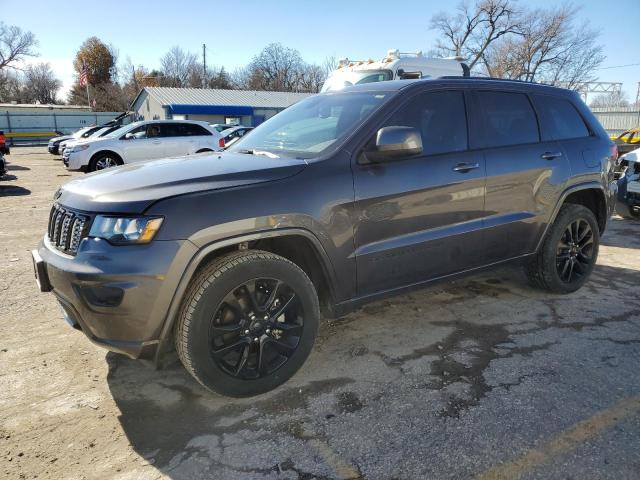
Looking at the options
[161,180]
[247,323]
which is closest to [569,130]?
[247,323]

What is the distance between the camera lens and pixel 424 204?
3232mm

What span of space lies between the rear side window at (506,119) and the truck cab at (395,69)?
466 cm

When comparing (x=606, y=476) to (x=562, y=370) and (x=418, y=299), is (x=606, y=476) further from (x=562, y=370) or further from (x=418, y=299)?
(x=418, y=299)

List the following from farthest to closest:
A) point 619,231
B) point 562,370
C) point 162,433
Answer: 1. point 619,231
2. point 562,370
3. point 162,433

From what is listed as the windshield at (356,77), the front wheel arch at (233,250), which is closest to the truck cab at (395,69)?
the windshield at (356,77)

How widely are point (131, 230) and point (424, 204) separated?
6.09 feet

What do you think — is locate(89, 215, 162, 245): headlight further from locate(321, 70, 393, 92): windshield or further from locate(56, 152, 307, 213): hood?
locate(321, 70, 393, 92): windshield

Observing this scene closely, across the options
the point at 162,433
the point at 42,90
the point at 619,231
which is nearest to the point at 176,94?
the point at 619,231

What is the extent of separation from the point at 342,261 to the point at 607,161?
310 cm

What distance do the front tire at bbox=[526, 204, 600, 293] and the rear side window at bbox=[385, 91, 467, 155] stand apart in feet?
4.44

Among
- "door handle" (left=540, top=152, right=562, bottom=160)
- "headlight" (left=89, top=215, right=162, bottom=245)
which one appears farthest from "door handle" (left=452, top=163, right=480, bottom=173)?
"headlight" (left=89, top=215, right=162, bottom=245)

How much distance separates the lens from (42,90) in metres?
86.1

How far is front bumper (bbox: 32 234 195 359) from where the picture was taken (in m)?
2.33

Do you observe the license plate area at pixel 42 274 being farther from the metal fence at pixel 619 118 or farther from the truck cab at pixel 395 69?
the metal fence at pixel 619 118
